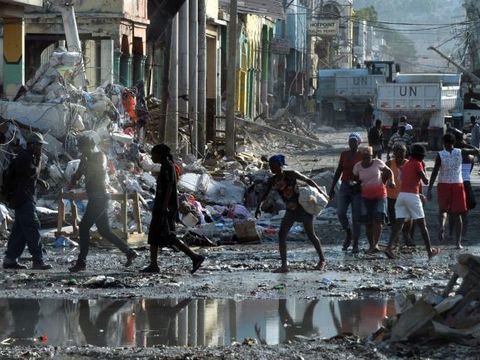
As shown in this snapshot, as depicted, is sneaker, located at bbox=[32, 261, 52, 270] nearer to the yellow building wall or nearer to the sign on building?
the yellow building wall

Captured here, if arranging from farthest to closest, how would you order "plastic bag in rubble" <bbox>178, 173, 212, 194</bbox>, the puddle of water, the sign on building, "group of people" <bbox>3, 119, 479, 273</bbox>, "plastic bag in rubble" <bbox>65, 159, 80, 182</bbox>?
1. the sign on building
2. "plastic bag in rubble" <bbox>178, 173, 212, 194</bbox>
3. "plastic bag in rubble" <bbox>65, 159, 80, 182</bbox>
4. "group of people" <bbox>3, 119, 479, 273</bbox>
5. the puddle of water

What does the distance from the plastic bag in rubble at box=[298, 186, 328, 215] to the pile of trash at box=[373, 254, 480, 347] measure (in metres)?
4.57

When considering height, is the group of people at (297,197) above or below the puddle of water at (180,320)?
above

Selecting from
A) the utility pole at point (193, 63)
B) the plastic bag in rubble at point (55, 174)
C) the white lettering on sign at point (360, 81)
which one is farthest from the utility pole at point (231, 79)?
the white lettering on sign at point (360, 81)

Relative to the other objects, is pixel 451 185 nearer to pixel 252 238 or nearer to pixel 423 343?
pixel 252 238

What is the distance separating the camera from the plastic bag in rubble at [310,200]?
13.7 meters

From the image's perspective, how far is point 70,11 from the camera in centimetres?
2555

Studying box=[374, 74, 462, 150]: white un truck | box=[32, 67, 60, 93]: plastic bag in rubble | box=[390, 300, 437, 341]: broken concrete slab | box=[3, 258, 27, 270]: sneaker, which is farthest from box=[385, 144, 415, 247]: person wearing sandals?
box=[374, 74, 462, 150]: white un truck

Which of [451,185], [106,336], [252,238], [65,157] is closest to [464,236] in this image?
[451,185]

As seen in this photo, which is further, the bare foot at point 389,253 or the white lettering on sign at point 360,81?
the white lettering on sign at point 360,81

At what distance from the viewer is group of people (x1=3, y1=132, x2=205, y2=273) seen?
531 inches

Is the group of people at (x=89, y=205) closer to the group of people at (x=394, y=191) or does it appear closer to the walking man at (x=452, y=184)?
the group of people at (x=394, y=191)

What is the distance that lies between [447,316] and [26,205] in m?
6.41

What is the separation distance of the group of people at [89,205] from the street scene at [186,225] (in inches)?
0.8
